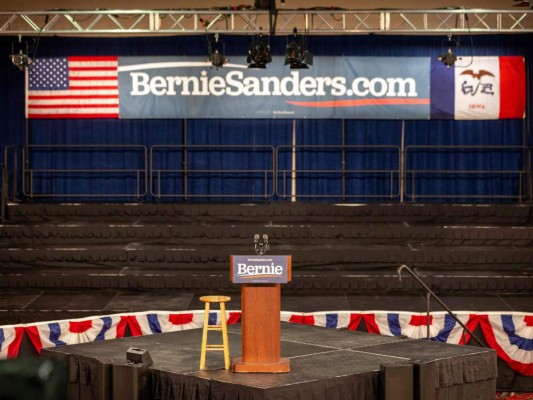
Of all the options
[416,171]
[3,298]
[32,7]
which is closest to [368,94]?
[416,171]

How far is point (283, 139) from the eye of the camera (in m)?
16.7

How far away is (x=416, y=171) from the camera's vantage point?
1634 centimetres

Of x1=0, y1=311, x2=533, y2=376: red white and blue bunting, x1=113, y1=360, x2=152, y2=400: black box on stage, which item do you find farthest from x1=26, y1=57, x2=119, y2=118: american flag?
x1=113, y1=360, x2=152, y2=400: black box on stage

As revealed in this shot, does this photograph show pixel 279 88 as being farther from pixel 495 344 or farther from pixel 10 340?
pixel 10 340

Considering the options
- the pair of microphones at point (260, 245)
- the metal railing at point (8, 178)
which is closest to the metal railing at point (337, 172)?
the metal railing at point (8, 178)

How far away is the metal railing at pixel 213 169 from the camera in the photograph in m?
16.7

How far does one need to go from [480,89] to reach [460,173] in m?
1.38

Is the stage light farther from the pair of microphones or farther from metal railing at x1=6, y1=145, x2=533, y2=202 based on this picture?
the pair of microphones

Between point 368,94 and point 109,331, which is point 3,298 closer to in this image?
point 109,331

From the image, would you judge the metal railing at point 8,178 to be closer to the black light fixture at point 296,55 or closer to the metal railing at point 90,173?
the metal railing at point 90,173

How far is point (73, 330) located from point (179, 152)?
6402mm

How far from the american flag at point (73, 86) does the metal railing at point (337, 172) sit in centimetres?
291

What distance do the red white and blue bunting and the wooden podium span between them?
2.98m

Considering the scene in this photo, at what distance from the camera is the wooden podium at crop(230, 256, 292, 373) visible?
790 centimetres
